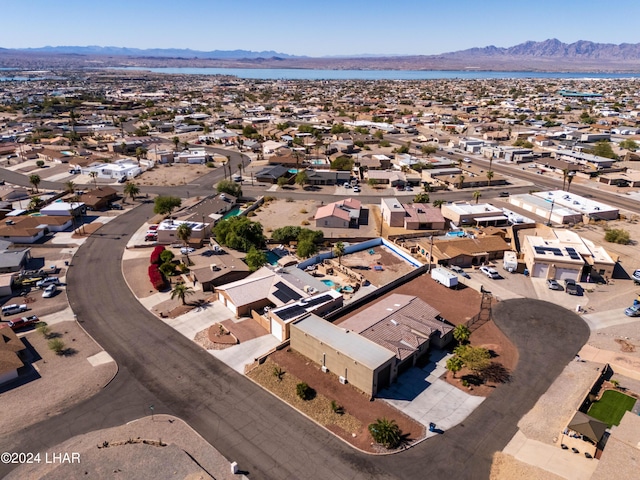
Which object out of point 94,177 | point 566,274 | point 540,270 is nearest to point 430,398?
point 540,270

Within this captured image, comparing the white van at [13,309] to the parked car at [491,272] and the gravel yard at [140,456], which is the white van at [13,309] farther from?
the parked car at [491,272]

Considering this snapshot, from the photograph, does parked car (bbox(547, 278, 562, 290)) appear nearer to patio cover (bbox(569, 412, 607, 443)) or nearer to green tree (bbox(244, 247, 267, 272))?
patio cover (bbox(569, 412, 607, 443))

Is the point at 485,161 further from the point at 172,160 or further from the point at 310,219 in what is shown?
the point at 172,160

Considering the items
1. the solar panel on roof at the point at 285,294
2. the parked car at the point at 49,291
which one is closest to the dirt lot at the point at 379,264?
the solar panel on roof at the point at 285,294

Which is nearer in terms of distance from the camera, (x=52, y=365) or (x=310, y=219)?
(x=52, y=365)

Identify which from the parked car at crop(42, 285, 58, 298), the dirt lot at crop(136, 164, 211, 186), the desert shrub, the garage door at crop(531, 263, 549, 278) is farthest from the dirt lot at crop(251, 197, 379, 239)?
the desert shrub

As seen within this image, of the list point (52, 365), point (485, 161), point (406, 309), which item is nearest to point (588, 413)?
point (406, 309)

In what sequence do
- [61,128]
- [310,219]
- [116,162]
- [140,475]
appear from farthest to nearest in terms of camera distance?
[61,128]
[116,162]
[310,219]
[140,475]
